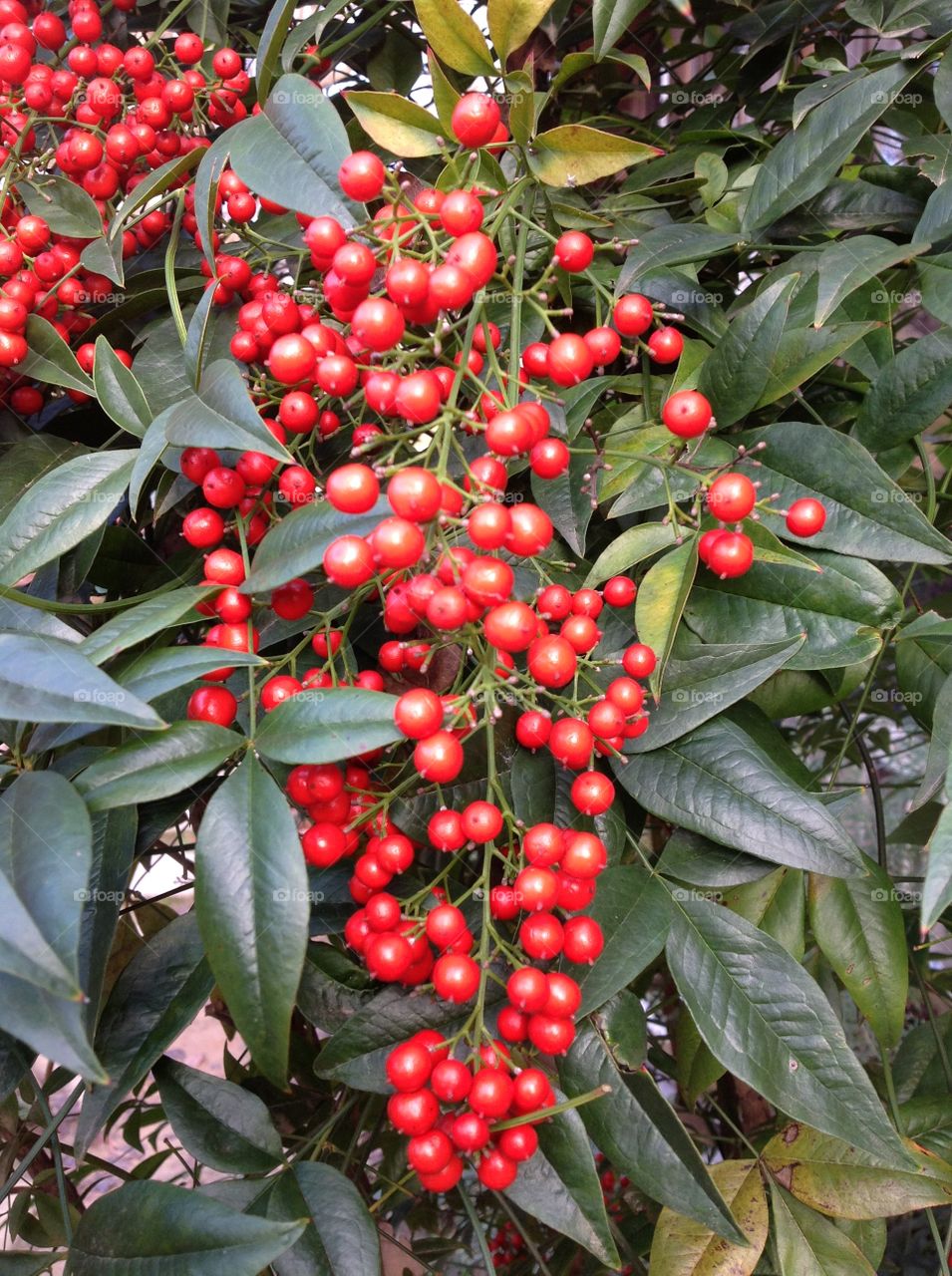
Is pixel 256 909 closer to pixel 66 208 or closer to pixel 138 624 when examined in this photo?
pixel 138 624

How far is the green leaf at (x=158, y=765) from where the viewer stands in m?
0.45

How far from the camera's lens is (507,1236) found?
129 centimetres

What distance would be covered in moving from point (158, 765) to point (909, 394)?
0.50 m

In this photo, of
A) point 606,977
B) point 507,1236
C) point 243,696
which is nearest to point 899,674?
point 606,977

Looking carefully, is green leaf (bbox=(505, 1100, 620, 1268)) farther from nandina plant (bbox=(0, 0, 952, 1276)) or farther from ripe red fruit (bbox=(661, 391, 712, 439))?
ripe red fruit (bbox=(661, 391, 712, 439))

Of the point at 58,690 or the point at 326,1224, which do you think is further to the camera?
the point at 326,1224

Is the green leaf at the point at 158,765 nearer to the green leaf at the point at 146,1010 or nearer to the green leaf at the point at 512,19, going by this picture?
the green leaf at the point at 146,1010

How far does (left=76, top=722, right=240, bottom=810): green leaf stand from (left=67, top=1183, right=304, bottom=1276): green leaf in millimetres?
215

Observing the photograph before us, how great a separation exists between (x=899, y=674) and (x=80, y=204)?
0.65m

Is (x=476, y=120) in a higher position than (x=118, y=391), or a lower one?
higher

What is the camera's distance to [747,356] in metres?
0.58

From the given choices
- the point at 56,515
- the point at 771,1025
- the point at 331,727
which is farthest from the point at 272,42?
the point at 771,1025

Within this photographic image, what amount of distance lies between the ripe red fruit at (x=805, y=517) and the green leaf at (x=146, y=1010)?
1.40 feet

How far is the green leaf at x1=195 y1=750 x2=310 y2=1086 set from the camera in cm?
43
